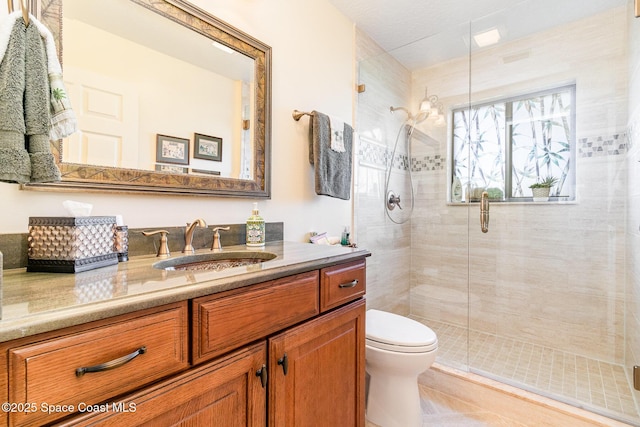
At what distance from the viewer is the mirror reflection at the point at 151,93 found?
0.99m

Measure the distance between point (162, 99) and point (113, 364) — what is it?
3.24 feet

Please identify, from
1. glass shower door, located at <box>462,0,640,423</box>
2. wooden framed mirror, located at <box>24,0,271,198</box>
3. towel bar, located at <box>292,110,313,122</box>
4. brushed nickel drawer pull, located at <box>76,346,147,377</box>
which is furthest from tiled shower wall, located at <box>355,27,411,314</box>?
brushed nickel drawer pull, located at <box>76,346,147,377</box>

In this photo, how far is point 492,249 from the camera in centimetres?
244

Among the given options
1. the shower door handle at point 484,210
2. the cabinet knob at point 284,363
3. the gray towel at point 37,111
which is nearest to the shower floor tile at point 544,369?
the shower door handle at point 484,210

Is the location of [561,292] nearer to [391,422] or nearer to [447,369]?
[447,369]

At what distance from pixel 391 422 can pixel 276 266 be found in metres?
1.19

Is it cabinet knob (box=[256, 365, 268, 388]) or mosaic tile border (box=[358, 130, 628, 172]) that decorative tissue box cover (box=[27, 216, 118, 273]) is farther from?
mosaic tile border (box=[358, 130, 628, 172])

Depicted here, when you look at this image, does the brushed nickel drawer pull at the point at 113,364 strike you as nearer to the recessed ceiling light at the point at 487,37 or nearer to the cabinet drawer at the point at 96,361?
the cabinet drawer at the point at 96,361

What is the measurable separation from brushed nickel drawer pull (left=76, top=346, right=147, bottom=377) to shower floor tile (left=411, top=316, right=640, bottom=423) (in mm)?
1939

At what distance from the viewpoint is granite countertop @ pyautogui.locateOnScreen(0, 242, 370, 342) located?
49 cm

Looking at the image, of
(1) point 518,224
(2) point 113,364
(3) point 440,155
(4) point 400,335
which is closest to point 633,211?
(1) point 518,224

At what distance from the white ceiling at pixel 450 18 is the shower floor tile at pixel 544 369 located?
7.53 ft

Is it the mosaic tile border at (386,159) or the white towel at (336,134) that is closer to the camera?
the white towel at (336,134)

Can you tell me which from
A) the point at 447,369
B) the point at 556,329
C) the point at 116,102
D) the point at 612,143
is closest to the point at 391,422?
the point at 447,369
